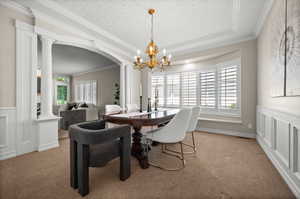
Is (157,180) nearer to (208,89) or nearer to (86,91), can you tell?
(208,89)

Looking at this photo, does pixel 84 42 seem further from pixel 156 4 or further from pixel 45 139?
pixel 45 139

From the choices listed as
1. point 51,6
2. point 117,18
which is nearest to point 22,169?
point 51,6

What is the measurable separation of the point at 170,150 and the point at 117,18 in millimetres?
2848

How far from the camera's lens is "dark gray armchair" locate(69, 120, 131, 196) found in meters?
1.18

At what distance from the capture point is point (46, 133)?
2357 millimetres

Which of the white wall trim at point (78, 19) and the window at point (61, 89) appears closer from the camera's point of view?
the white wall trim at point (78, 19)

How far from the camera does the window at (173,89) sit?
4516mm

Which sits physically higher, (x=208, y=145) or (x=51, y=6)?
(x=51, y=6)

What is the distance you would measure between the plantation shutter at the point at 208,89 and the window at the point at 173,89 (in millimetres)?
822

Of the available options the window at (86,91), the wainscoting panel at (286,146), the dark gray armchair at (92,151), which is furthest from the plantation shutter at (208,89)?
the window at (86,91)

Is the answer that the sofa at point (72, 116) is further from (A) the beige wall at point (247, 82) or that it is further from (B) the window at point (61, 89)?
(B) the window at point (61, 89)

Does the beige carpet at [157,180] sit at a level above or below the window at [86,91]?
below

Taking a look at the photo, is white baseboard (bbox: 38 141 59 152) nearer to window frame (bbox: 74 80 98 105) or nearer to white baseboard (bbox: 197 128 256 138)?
white baseboard (bbox: 197 128 256 138)

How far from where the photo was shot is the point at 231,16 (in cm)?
245
